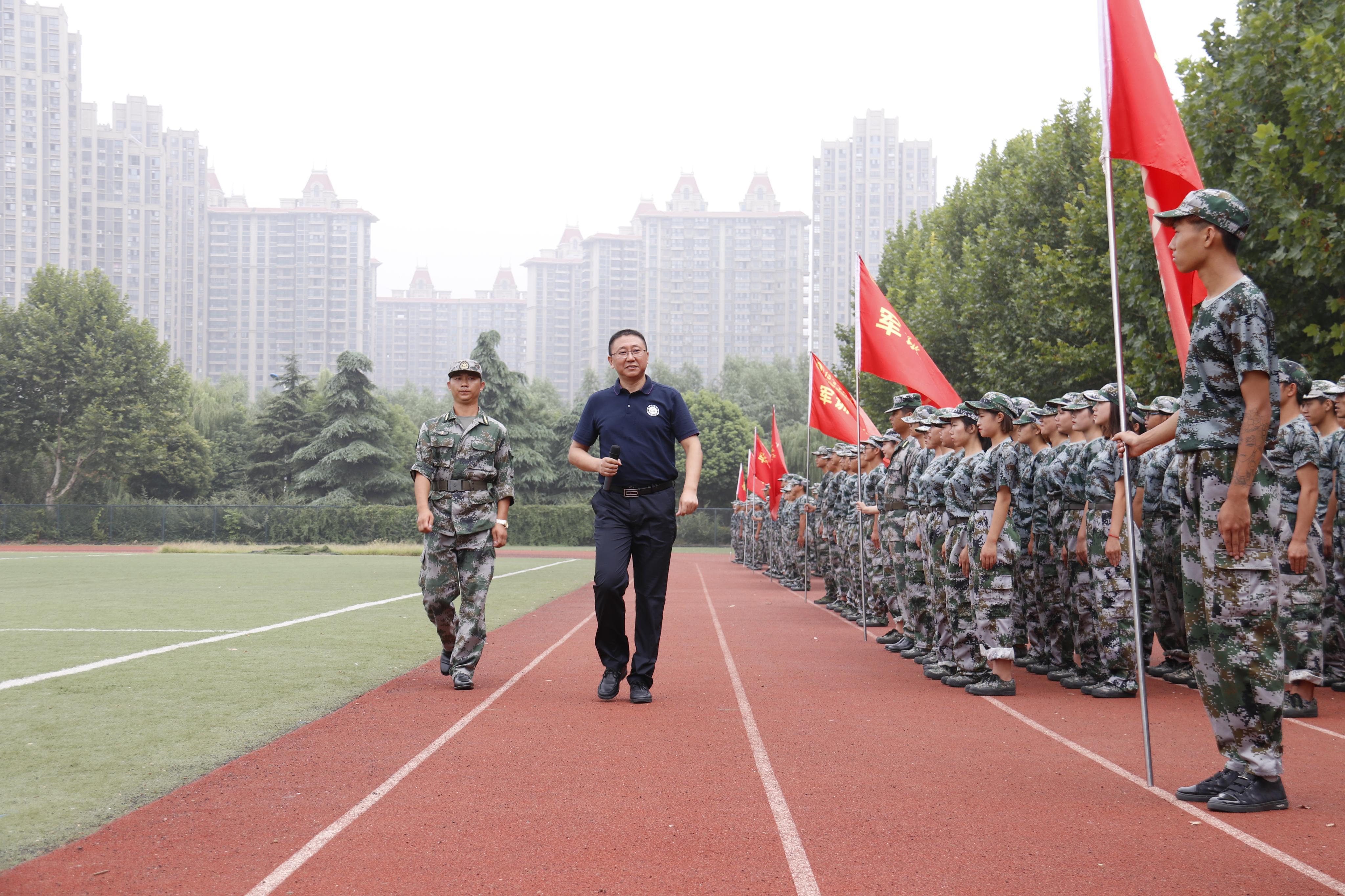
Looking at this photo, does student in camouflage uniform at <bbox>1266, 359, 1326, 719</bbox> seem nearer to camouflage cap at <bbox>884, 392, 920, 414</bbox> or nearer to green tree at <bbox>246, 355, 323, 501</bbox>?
camouflage cap at <bbox>884, 392, 920, 414</bbox>

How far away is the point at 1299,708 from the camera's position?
7.04 m

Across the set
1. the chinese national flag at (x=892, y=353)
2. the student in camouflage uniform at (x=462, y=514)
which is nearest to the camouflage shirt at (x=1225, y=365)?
the student in camouflage uniform at (x=462, y=514)

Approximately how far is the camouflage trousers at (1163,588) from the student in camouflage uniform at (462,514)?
5.10 meters

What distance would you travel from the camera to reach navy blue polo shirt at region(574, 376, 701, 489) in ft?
24.1

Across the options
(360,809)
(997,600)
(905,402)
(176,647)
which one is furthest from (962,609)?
(176,647)

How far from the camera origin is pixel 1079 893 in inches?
143

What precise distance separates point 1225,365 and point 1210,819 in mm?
1807

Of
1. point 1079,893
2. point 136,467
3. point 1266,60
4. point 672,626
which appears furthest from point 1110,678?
point 136,467

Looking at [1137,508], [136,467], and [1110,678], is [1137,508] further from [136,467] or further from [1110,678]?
[136,467]

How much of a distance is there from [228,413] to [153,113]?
265 ft

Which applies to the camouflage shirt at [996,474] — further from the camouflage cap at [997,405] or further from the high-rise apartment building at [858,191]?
the high-rise apartment building at [858,191]

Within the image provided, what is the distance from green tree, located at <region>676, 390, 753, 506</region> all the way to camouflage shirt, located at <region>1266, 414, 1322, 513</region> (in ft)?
188

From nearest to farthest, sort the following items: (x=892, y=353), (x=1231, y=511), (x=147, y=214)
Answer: (x=1231, y=511) < (x=892, y=353) < (x=147, y=214)

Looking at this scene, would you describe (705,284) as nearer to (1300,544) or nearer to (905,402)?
(905,402)
